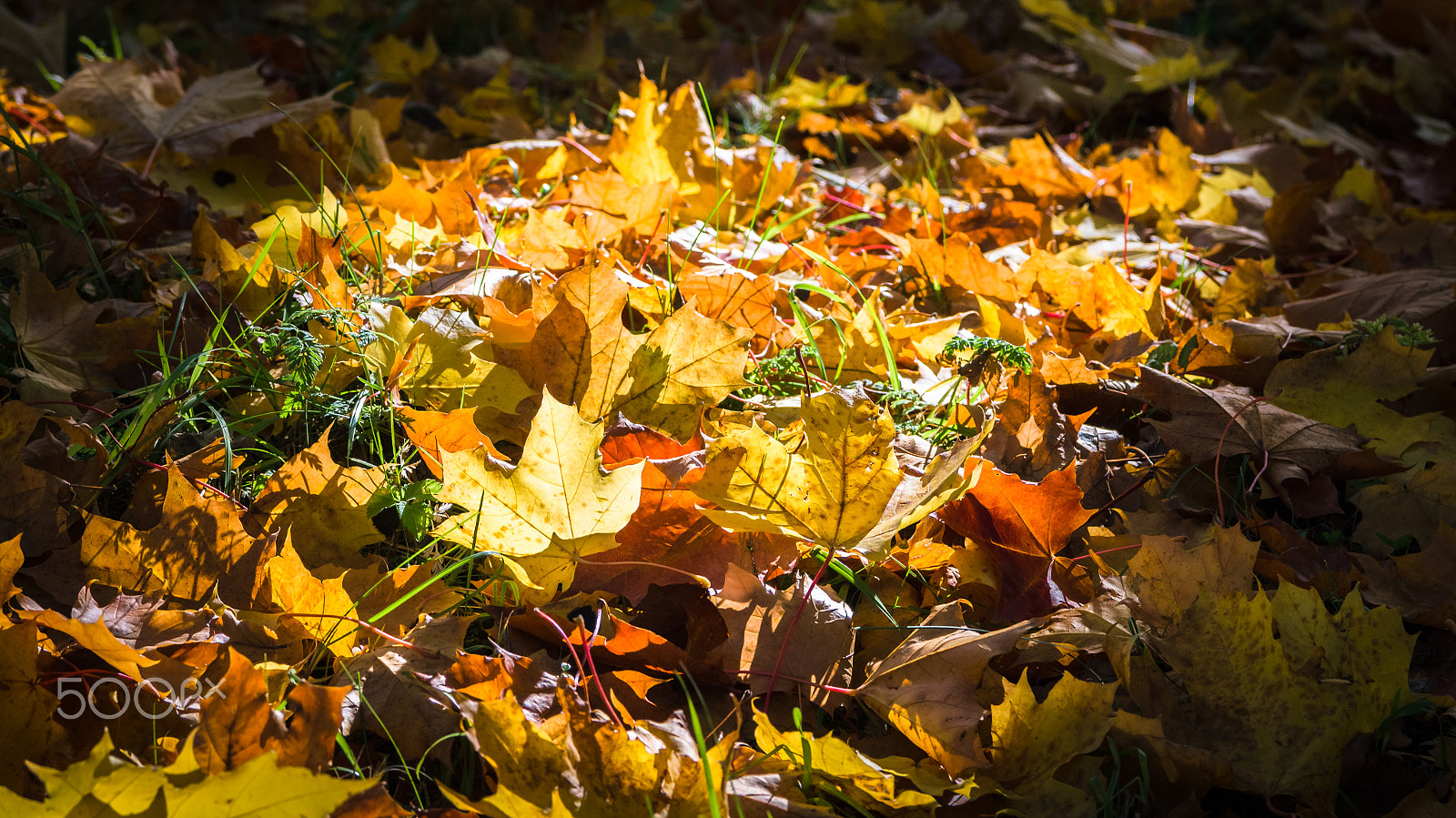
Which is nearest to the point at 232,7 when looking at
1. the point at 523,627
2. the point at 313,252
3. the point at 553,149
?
the point at 553,149

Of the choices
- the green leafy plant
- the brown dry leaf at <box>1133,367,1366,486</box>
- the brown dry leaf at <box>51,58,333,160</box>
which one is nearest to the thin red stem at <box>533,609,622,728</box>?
the brown dry leaf at <box>1133,367,1366,486</box>

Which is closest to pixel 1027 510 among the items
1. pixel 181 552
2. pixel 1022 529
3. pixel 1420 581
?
pixel 1022 529

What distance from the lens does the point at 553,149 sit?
1.97 meters

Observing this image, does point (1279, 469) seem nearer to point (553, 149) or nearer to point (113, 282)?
point (553, 149)

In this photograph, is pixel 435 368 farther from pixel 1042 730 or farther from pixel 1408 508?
pixel 1408 508

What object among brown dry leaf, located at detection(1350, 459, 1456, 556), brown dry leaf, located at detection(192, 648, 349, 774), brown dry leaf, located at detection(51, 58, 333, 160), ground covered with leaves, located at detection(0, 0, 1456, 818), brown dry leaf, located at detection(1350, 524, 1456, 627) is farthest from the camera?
brown dry leaf, located at detection(51, 58, 333, 160)

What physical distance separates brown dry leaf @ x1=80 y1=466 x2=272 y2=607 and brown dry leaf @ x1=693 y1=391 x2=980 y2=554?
522mm

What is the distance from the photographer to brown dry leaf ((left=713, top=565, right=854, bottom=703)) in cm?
98

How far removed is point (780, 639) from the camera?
997 mm

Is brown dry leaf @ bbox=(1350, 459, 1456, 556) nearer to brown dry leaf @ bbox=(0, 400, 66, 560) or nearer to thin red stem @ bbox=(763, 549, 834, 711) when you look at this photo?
thin red stem @ bbox=(763, 549, 834, 711)

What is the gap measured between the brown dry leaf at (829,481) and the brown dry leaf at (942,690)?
126mm

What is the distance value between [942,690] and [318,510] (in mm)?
762

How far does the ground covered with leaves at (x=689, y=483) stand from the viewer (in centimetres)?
90

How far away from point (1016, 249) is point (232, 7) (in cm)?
323
